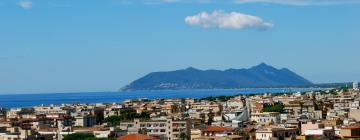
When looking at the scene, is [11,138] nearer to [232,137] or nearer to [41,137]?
[41,137]

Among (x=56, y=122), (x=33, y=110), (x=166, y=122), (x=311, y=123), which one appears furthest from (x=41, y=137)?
(x=33, y=110)

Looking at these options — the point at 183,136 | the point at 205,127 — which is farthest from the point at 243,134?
the point at 183,136

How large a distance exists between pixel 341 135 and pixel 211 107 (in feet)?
152

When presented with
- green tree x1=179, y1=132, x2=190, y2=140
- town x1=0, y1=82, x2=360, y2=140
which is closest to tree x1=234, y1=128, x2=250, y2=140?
town x1=0, y1=82, x2=360, y2=140

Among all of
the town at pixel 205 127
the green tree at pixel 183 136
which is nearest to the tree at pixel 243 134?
the town at pixel 205 127

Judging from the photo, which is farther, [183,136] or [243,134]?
[183,136]

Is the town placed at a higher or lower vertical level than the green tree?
higher

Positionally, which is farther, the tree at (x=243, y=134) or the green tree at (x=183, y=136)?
the green tree at (x=183, y=136)

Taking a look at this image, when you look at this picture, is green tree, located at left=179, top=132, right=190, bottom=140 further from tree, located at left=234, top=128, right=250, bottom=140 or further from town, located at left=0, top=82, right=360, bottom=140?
tree, located at left=234, top=128, right=250, bottom=140

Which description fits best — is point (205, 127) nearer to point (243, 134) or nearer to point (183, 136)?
point (183, 136)

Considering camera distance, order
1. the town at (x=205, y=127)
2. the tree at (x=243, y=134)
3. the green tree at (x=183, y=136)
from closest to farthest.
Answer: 1. the town at (x=205, y=127)
2. the tree at (x=243, y=134)
3. the green tree at (x=183, y=136)

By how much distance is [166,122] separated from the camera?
195 feet

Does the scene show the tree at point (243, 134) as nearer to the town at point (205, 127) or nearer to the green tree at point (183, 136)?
the town at point (205, 127)

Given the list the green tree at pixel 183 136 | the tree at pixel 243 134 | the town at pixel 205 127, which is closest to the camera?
the town at pixel 205 127
